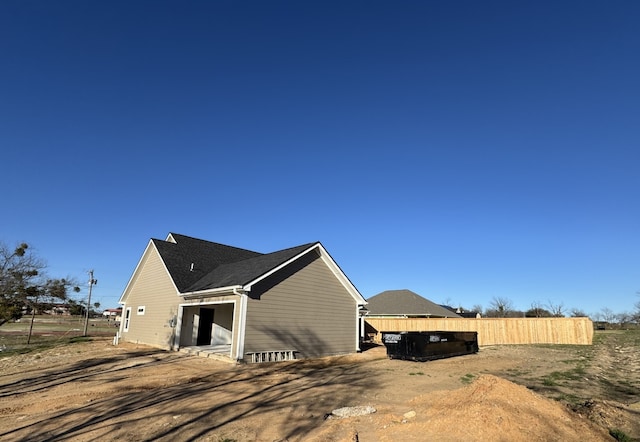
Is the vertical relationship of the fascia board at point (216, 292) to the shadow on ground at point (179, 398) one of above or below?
above

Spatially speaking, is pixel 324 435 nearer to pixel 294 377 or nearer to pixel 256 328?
pixel 294 377

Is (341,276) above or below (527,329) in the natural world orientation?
above

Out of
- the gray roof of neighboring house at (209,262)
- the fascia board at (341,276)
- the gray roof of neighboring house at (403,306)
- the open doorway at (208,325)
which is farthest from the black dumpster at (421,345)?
the gray roof of neighboring house at (403,306)

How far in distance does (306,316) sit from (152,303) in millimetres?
10198

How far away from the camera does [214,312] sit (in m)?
21.0

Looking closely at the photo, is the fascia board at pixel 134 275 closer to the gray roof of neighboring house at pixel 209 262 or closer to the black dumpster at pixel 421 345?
the gray roof of neighboring house at pixel 209 262

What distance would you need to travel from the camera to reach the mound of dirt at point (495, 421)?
5.58 metres

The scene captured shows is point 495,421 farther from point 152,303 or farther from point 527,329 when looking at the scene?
point 527,329

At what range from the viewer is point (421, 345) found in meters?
16.9

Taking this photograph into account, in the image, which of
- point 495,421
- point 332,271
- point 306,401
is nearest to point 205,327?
point 332,271

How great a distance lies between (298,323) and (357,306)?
4.47 m

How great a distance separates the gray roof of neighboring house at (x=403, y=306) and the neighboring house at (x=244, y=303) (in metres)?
20.3

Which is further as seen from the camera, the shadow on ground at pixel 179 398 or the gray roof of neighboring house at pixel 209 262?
the gray roof of neighboring house at pixel 209 262

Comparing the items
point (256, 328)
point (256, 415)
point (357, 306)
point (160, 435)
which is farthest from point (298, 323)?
point (160, 435)
